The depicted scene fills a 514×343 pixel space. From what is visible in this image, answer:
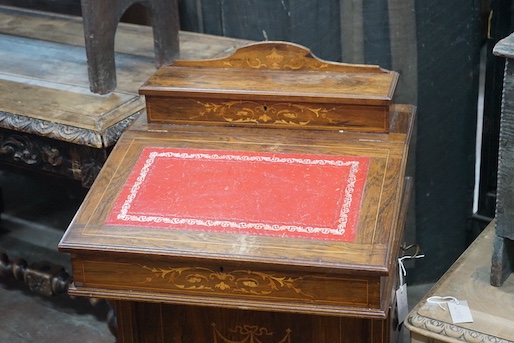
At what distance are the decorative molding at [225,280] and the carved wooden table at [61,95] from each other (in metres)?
0.51

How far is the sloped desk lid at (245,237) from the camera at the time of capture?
1892 mm

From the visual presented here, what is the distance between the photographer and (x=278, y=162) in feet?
7.12

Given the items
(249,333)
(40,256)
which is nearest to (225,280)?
(249,333)

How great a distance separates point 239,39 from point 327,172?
0.93 m

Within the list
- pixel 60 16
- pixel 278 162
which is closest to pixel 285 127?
pixel 278 162

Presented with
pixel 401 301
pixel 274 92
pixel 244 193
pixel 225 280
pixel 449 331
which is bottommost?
pixel 401 301

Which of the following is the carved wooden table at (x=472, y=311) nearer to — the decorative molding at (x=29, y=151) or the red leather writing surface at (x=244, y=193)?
the red leather writing surface at (x=244, y=193)

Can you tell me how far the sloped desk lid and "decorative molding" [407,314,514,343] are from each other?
0.10 meters

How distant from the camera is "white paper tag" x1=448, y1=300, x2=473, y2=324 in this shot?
2.03 metres

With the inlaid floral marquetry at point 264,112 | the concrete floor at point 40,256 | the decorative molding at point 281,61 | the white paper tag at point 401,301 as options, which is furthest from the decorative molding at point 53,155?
the white paper tag at point 401,301

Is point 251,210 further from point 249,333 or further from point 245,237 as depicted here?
point 249,333

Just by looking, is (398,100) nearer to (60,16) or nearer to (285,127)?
(285,127)

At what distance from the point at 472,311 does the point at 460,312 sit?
0.09 ft

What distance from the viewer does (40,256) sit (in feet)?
10.9
